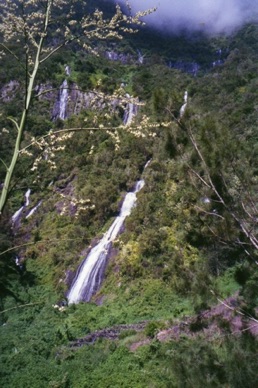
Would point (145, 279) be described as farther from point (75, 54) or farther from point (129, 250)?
point (75, 54)

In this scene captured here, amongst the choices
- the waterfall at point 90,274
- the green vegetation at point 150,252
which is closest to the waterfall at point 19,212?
the green vegetation at point 150,252

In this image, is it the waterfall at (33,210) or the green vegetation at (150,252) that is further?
the waterfall at (33,210)

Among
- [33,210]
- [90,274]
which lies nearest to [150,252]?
[90,274]

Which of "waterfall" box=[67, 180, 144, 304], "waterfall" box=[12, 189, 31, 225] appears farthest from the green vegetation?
"waterfall" box=[12, 189, 31, 225]

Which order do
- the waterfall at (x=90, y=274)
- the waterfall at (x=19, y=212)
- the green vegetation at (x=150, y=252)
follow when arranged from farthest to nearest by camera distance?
the waterfall at (x=19, y=212) → the waterfall at (x=90, y=274) → the green vegetation at (x=150, y=252)

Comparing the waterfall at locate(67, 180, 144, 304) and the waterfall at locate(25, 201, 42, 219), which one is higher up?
the waterfall at locate(25, 201, 42, 219)

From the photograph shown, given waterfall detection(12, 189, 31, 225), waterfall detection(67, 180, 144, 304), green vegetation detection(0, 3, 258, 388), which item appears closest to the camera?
green vegetation detection(0, 3, 258, 388)

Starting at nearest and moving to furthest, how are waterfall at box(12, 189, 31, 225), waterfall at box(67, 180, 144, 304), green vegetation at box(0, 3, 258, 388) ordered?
green vegetation at box(0, 3, 258, 388) < waterfall at box(67, 180, 144, 304) < waterfall at box(12, 189, 31, 225)

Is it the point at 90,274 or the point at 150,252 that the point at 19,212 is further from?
the point at 150,252

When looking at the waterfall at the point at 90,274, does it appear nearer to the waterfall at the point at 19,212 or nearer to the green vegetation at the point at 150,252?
the green vegetation at the point at 150,252

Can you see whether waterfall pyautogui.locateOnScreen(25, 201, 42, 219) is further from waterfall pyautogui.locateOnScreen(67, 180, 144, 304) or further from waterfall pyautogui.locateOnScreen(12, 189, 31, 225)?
waterfall pyautogui.locateOnScreen(67, 180, 144, 304)
